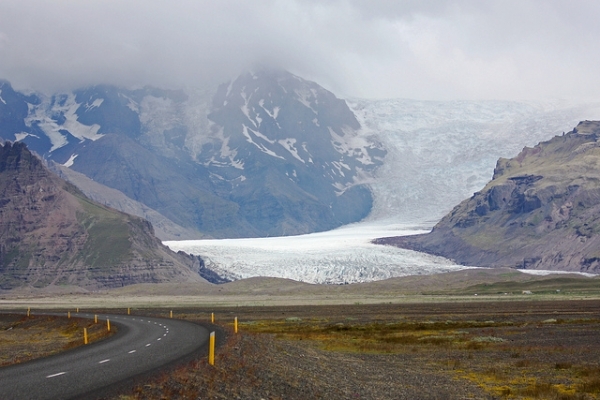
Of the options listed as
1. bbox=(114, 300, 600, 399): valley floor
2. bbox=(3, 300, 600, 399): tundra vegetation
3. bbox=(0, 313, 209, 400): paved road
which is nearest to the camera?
bbox=(0, 313, 209, 400): paved road

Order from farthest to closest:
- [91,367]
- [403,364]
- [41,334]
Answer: [41,334]
[403,364]
[91,367]

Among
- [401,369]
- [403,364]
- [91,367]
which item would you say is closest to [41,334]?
[403,364]

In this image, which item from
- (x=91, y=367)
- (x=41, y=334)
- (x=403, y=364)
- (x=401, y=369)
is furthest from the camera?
(x=41, y=334)

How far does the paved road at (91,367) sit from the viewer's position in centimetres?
2006

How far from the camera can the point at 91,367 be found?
Result: 25.3 metres

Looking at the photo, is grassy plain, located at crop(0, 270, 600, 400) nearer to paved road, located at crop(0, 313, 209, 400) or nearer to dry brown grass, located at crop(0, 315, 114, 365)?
paved road, located at crop(0, 313, 209, 400)

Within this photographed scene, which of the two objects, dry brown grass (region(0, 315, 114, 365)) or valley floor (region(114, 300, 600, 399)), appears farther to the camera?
dry brown grass (region(0, 315, 114, 365))

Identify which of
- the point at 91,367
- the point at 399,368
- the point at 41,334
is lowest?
the point at 41,334

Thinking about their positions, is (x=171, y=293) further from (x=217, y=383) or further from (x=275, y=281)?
(x=217, y=383)

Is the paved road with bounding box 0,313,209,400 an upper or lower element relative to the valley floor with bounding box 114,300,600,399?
upper

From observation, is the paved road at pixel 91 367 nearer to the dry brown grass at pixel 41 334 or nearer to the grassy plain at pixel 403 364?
the grassy plain at pixel 403 364

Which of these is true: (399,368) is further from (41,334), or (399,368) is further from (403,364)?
(41,334)

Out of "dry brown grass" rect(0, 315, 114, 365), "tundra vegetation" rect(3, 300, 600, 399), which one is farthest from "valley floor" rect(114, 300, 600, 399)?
"dry brown grass" rect(0, 315, 114, 365)

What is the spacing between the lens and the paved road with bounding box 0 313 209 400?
2006 centimetres
